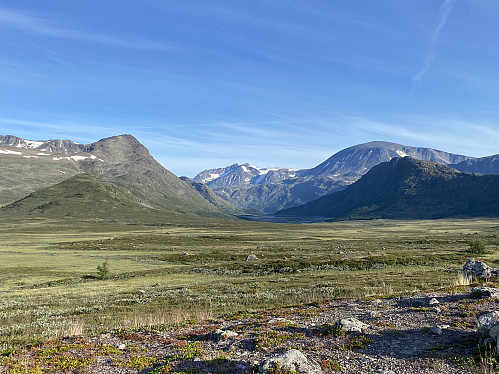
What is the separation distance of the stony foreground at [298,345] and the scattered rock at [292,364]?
0.40 feet

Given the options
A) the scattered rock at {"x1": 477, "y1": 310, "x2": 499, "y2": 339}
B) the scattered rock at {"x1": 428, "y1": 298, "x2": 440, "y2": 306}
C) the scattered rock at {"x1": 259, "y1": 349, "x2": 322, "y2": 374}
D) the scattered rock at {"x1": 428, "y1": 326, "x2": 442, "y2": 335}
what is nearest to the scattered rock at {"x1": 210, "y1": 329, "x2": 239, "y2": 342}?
the scattered rock at {"x1": 259, "y1": 349, "x2": 322, "y2": 374}

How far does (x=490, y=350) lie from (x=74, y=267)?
79623 millimetres

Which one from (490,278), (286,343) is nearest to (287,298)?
(286,343)

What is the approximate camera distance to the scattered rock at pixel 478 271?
133 ft

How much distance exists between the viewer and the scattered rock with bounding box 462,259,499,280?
40.6 m

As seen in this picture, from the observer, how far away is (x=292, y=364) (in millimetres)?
12625

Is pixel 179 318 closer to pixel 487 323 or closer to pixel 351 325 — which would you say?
pixel 351 325

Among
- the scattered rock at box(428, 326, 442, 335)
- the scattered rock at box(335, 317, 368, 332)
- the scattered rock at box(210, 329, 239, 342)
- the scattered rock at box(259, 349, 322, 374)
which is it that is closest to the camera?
the scattered rock at box(259, 349, 322, 374)

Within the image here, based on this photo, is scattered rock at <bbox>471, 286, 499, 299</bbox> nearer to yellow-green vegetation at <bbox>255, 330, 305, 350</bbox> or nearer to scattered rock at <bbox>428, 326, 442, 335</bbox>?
scattered rock at <bbox>428, 326, 442, 335</bbox>

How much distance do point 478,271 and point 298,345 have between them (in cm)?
3788

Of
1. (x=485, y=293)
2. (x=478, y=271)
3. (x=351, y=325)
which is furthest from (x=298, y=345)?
(x=478, y=271)

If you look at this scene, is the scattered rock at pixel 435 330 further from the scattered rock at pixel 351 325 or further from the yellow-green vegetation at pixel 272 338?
the yellow-green vegetation at pixel 272 338

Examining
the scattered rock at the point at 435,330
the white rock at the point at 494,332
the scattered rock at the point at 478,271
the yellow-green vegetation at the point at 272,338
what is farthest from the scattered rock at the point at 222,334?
the scattered rock at the point at 478,271

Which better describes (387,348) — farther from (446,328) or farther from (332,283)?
(332,283)
